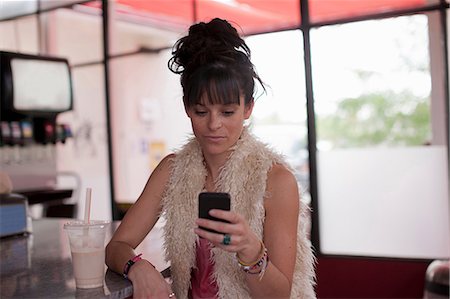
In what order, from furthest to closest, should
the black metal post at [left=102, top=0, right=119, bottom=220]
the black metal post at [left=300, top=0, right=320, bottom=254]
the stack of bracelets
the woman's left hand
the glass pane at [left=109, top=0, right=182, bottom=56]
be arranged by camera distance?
1. the black metal post at [left=102, top=0, right=119, bottom=220]
2. the glass pane at [left=109, top=0, right=182, bottom=56]
3. the black metal post at [left=300, top=0, right=320, bottom=254]
4. the stack of bracelets
5. the woman's left hand

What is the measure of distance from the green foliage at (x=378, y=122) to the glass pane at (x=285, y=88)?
0.72 feet

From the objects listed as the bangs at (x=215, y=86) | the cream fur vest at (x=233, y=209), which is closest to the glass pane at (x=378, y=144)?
the cream fur vest at (x=233, y=209)

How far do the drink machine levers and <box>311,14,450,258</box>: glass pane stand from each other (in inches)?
82.0

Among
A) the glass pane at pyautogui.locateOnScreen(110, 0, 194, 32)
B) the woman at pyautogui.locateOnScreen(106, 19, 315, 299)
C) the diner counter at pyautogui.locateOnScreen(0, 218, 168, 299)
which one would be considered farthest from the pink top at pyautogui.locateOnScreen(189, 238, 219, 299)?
the glass pane at pyautogui.locateOnScreen(110, 0, 194, 32)

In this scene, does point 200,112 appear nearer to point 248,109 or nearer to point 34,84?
point 248,109

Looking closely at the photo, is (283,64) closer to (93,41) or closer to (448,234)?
(448,234)

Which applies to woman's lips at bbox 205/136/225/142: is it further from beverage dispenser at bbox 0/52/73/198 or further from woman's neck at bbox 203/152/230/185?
beverage dispenser at bbox 0/52/73/198

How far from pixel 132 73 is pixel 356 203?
2.68 metres

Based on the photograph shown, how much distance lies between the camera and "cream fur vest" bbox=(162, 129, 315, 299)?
4.56ft

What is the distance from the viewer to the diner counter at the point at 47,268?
1289 mm

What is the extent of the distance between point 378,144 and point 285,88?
0.86 metres

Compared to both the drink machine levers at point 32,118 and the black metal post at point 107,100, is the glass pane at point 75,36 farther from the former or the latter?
the drink machine levers at point 32,118

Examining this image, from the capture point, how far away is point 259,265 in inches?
47.5

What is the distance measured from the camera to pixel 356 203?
4.00 metres
